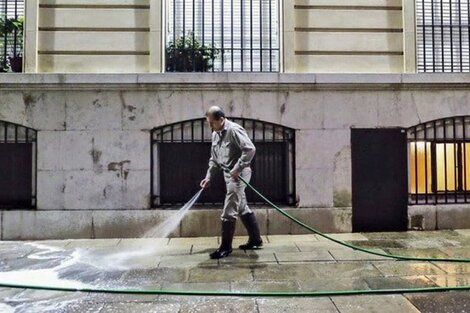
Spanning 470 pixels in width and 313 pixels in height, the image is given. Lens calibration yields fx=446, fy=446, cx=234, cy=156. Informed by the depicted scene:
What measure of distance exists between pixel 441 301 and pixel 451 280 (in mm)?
803

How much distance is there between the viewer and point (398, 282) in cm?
530

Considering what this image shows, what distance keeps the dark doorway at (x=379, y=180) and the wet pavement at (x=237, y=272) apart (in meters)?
0.41

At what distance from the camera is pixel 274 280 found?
547 cm

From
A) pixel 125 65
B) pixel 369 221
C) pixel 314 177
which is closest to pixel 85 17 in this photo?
pixel 125 65

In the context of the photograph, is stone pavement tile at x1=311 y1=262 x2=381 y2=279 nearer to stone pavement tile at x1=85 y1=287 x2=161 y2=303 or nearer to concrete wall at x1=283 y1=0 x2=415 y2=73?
stone pavement tile at x1=85 y1=287 x2=161 y2=303

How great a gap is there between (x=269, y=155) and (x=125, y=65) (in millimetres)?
3255

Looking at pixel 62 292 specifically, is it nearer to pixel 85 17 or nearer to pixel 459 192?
pixel 85 17

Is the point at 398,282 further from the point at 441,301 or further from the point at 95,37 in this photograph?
the point at 95,37

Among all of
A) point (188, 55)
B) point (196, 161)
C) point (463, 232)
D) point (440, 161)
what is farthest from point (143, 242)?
point (440, 161)

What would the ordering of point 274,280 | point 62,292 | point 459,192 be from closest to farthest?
1. point 62,292
2. point 274,280
3. point 459,192

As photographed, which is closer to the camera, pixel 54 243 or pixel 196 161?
pixel 54 243

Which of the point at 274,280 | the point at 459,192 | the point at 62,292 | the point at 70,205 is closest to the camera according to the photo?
the point at 62,292

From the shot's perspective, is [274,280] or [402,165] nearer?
[274,280]

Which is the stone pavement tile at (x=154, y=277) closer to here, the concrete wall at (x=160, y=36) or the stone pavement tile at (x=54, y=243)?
the stone pavement tile at (x=54, y=243)
